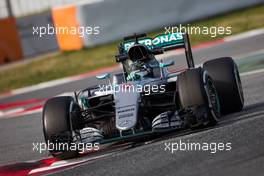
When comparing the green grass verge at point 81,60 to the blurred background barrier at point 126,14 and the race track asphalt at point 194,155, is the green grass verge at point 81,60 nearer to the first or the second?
the blurred background barrier at point 126,14

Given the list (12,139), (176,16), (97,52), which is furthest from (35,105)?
(176,16)

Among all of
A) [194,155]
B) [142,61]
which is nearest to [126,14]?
[142,61]

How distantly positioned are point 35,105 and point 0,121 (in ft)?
4.13

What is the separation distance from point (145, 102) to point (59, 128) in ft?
3.46

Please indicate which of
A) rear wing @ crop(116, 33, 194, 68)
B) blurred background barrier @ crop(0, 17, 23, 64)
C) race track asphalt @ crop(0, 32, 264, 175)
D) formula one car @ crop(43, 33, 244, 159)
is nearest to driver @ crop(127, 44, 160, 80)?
Result: formula one car @ crop(43, 33, 244, 159)

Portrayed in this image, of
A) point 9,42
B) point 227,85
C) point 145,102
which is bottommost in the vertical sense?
point 9,42

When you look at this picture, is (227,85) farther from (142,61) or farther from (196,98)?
(196,98)

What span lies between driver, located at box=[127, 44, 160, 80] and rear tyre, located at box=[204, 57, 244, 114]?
79 cm

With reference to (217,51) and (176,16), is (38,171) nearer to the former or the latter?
(217,51)

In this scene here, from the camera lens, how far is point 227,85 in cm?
954

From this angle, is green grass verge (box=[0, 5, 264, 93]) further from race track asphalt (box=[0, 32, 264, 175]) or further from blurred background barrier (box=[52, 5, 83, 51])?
race track asphalt (box=[0, 32, 264, 175])

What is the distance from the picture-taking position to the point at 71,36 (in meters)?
21.7

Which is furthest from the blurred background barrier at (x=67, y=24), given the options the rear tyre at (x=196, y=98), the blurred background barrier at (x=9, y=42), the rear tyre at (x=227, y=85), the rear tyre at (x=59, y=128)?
the rear tyre at (x=196, y=98)

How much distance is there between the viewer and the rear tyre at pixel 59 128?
8484 mm
